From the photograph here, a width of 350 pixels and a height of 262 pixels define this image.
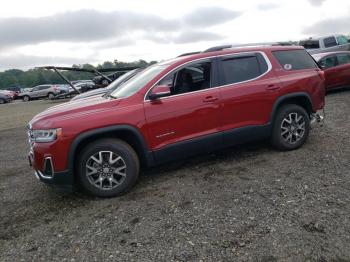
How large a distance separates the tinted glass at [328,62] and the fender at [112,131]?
908cm

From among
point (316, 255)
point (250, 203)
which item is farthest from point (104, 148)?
point (316, 255)

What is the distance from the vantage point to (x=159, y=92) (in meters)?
4.87

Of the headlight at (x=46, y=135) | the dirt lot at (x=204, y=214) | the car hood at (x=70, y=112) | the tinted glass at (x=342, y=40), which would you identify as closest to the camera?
the dirt lot at (x=204, y=214)

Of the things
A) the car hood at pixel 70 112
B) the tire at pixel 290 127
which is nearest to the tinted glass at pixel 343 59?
the tire at pixel 290 127

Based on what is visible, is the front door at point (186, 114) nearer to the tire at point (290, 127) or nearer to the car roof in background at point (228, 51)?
the car roof in background at point (228, 51)

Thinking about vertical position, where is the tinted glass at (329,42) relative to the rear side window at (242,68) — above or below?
above

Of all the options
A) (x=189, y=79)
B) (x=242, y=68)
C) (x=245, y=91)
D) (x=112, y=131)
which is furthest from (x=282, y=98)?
(x=112, y=131)

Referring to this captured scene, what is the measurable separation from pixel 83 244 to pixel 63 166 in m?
1.25

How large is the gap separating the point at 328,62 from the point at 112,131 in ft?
31.9

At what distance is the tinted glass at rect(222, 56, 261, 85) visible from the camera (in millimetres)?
5547

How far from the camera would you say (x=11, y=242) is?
152 inches

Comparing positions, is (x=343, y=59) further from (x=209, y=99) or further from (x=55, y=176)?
(x=55, y=176)

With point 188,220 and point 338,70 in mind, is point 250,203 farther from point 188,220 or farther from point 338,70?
point 338,70

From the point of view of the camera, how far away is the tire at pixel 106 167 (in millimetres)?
4688
